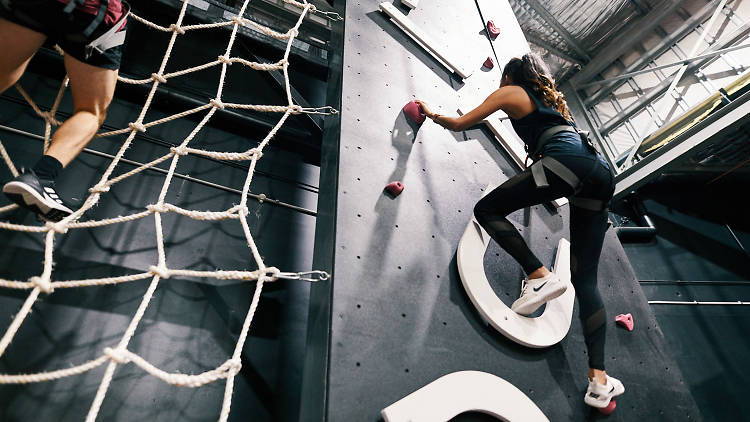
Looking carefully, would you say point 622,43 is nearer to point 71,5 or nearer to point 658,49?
point 658,49

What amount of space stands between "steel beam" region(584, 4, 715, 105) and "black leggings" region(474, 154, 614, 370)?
213 inches

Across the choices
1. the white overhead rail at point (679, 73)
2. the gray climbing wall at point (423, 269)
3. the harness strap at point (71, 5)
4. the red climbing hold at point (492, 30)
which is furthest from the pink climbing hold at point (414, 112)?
Answer: the white overhead rail at point (679, 73)

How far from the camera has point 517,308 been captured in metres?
1.37

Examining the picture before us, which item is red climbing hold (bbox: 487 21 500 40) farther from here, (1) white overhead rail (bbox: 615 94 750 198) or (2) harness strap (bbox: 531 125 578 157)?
(1) white overhead rail (bbox: 615 94 750 198)

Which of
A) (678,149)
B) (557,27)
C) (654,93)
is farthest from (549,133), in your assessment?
(557,27)

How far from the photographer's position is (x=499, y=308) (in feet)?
4.36

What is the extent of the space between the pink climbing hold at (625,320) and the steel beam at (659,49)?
5322 mm

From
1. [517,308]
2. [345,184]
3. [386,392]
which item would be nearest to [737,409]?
[517,308]

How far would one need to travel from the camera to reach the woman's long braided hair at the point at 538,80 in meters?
1.43

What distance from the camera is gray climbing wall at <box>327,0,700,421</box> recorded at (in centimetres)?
109

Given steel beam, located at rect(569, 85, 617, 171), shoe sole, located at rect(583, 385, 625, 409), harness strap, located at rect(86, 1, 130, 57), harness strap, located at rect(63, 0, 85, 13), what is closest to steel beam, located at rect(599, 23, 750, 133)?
steel beam, located at rect(569, 85, 617, 171)

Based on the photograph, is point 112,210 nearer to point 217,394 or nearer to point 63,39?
point 63,39

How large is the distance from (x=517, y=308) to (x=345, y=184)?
0.78 m

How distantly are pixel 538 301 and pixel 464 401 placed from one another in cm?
46
